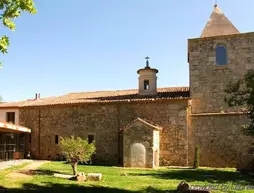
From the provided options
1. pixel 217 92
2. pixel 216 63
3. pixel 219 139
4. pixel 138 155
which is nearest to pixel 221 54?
pixel 216 63

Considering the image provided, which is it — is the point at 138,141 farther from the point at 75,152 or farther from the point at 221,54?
the point at 221,54

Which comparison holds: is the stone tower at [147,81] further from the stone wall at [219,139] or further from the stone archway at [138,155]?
the stone archway at [138,155]

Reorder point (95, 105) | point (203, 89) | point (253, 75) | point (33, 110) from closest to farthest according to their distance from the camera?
point (253, 75) → point (203, 89) → point (95, 105) → point (33, 110)

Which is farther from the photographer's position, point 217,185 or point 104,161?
point 104,161

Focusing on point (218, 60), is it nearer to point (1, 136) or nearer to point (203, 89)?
point (203, 89)

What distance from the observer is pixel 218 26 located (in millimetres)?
25094

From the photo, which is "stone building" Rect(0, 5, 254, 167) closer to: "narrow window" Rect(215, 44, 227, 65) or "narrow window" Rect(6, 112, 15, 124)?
"narrow window" Rect(215, 44, 227, 65)

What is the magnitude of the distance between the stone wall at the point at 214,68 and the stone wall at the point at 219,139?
0.93 m

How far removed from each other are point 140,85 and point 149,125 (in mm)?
5311

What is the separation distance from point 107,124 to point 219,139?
854 centimetres

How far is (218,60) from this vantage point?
23.9 metres

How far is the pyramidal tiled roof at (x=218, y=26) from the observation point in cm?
2456

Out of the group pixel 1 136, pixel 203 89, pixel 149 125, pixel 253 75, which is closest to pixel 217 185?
pixel 253 75

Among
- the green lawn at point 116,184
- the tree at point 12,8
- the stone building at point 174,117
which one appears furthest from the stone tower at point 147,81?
the tree at point 12,8
